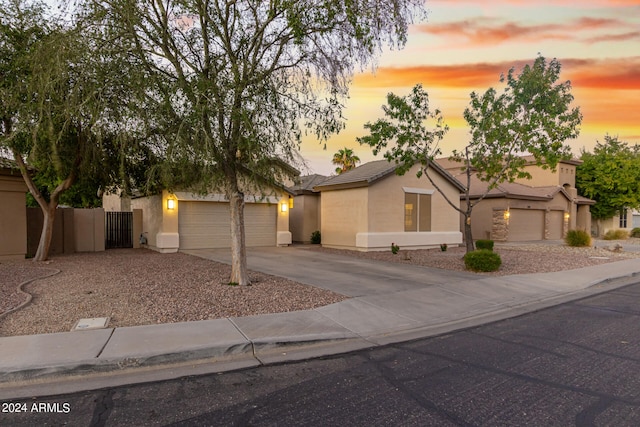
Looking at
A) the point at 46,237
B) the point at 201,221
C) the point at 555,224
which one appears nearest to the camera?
the point at 46,237

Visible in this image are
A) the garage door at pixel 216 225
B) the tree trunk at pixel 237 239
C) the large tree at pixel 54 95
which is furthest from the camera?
the garage door at pixel 216 225

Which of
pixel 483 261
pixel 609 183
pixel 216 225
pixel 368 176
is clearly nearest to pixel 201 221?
pixel 216 225

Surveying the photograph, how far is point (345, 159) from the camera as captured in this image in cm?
3647

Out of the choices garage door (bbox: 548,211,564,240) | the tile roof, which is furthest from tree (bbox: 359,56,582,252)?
garage door (bbox: 548,211,564,240)

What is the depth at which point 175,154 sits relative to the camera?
766cm

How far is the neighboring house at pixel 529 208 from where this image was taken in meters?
25.5

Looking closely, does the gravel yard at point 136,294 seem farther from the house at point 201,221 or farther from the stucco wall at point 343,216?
the stucco wall at point 343,216

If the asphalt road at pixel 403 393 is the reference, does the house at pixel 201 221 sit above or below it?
above

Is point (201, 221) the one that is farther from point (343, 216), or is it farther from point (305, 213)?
point (305, 213)

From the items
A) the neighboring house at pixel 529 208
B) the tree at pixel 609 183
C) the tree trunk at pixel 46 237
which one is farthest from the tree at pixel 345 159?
the tree trunk at pixel 46 237

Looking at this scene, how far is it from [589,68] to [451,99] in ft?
18.2

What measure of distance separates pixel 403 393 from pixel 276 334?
7.29 feet

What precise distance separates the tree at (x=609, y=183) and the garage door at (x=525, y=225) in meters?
9.39

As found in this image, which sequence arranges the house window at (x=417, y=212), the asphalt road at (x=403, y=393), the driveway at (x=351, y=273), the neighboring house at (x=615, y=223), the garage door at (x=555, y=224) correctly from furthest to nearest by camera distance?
the neighboring house at (x=615, y=223)
the garage door at (x=555, y=224)
the house window at (x=417, y=212)
the driveway at (x=351, y=273)
the asphalt road at (x=403, y=393)
